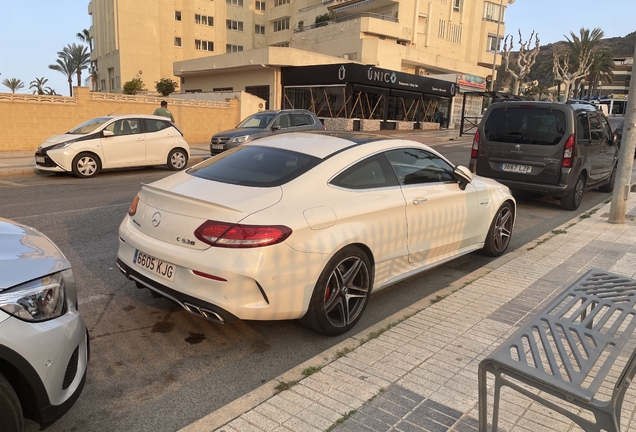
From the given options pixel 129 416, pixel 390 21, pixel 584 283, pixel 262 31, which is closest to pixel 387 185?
pixel 584 283

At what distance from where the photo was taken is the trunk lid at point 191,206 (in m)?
3.48

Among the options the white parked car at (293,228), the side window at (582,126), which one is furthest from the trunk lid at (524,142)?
the white parked car at (293,228)

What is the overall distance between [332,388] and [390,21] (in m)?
46.1

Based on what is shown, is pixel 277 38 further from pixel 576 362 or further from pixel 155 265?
pixel 576 362

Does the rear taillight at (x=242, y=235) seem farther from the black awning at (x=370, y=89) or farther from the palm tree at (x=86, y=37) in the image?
the palm tree at (x=86, y=37)

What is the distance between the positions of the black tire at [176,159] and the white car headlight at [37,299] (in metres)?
12.2

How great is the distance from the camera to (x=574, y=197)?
927cm

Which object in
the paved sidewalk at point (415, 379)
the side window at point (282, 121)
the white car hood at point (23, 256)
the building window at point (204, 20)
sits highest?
the building window at point (204, 20)

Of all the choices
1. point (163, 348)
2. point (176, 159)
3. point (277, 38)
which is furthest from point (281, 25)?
point (163, 348)

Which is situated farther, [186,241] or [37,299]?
[186,241]

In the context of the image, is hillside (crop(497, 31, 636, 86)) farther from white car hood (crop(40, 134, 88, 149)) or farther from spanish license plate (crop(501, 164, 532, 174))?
white car hood (crop(40, 134, 88, 149))

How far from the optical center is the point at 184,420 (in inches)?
113

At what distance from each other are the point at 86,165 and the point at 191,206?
32.8 ft

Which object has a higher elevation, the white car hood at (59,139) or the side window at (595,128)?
the side window at (595,128)
